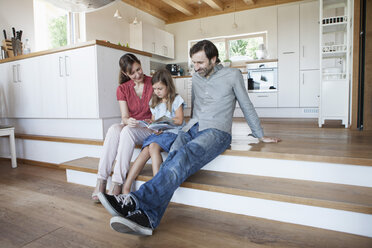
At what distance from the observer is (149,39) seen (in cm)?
525

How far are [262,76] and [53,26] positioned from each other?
3575mm

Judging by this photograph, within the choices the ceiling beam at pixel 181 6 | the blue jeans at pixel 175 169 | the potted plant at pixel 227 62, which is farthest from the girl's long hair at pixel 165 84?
the potted plant at pixel 227 62

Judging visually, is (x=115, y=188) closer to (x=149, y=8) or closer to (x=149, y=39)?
(x=149, y=39)

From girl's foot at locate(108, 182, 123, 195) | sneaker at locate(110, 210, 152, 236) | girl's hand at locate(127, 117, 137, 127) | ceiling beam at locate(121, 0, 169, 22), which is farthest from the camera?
ceiling beam at locate(121, 0, 169, 22)

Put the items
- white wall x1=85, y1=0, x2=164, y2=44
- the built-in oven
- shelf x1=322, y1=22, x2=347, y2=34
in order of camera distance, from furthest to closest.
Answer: the built-in oven < white wall x1=85, y1=0, x2=164, y2=44 < shelf x1=322, y1=22, x2=347, y2=34

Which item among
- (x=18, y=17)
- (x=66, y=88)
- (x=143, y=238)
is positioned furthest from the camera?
(x=18, y=17)

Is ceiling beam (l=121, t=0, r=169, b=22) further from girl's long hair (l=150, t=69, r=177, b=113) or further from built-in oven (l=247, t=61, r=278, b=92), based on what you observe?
girl's long hair (l=150, t=69, r=177, b=113)

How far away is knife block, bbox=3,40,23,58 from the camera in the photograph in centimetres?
287

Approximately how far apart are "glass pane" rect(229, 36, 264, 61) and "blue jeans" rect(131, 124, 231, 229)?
4.47 m

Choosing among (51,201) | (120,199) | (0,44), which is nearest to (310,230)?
(120,199)

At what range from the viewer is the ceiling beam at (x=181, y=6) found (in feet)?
16.8

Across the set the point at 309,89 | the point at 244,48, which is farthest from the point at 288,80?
the point at 244,48

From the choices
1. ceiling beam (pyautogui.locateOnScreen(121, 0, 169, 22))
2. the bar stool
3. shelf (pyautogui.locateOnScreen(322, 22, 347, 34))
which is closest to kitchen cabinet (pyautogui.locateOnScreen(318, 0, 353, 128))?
shelf (pyautogui.locateOnScreen(322, 22, 347, 34))

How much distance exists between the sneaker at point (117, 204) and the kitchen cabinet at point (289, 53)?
4149 millimetres
